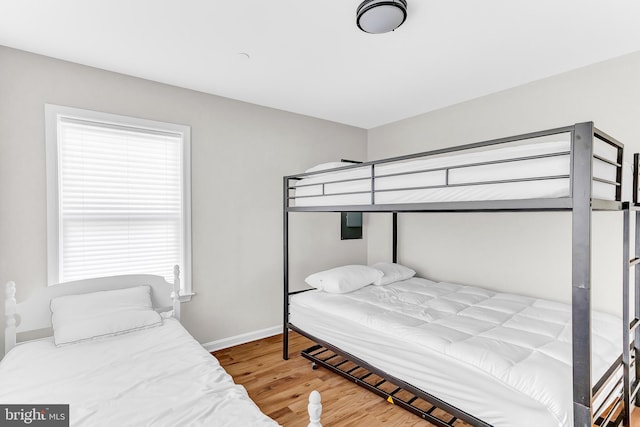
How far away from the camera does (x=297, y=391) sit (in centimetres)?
238

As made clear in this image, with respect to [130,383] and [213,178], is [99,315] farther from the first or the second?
[213,178]

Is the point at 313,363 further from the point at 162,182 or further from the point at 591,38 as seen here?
the point at 591,38

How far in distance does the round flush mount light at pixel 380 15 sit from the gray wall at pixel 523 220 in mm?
1722

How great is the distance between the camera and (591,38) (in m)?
2.07

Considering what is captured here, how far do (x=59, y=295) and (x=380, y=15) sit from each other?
2.77 meters

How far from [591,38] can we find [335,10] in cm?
170

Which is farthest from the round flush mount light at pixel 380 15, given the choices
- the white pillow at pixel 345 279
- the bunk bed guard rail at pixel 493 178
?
the white pillow at pixel 345 279

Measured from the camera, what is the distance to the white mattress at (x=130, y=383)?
4.26 ft

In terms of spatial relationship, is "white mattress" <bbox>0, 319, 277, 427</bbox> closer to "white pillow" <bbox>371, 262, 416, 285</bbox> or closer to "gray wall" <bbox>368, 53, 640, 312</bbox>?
"white pillow" <bbox>371, 262, 416, 285</bbox>

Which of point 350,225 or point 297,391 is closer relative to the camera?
point 297,391

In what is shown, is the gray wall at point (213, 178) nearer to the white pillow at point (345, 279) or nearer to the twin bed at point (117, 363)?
the twin bed at point (117, 363)

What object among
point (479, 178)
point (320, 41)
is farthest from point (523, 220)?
point (320, 41)

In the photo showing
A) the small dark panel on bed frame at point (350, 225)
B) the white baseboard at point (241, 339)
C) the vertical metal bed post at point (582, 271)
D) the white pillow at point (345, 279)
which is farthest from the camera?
the small dark panel on bed frame at point (350, 225)

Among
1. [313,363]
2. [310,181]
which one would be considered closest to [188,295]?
[313,363]
